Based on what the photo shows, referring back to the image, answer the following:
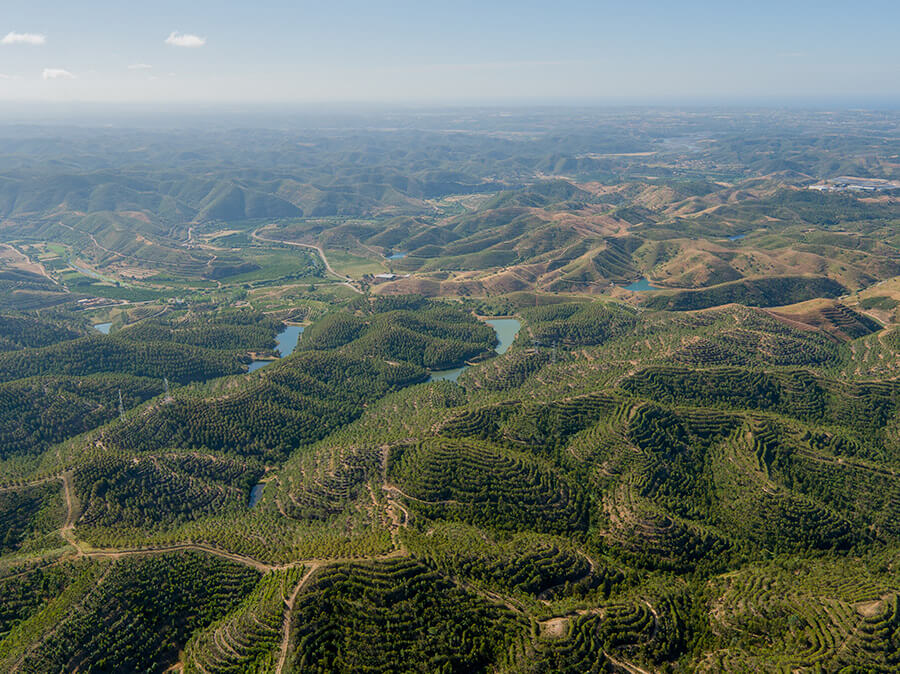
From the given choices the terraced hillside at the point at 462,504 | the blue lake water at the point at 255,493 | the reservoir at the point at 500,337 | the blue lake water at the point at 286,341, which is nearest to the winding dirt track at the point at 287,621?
the terraced hillside at the point at 462,504

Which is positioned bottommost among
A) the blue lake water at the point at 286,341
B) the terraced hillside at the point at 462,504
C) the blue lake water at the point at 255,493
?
the blue lake water at the point at 286,341

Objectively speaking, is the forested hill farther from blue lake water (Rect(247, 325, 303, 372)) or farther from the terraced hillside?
blue lake water (Rect(247, 325, 303, 372))

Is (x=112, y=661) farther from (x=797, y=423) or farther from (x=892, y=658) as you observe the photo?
(x=797, y=423)

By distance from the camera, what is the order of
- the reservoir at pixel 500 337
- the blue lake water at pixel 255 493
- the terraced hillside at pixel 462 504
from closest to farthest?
the terraced hillside at pixel 462 504 < the blue lake water at pixel 255 493 < the reservoir at pixel 500 337

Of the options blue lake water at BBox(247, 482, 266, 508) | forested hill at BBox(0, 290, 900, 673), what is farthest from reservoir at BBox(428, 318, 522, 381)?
blue lake water at BBox(247, 482, 266, 508)

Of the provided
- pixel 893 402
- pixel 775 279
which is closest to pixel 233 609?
pixel 893 402

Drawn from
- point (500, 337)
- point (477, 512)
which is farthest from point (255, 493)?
point (500, 337)

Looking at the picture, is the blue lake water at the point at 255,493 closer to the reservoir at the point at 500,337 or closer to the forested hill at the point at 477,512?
the forested hill at the point at 477,512
